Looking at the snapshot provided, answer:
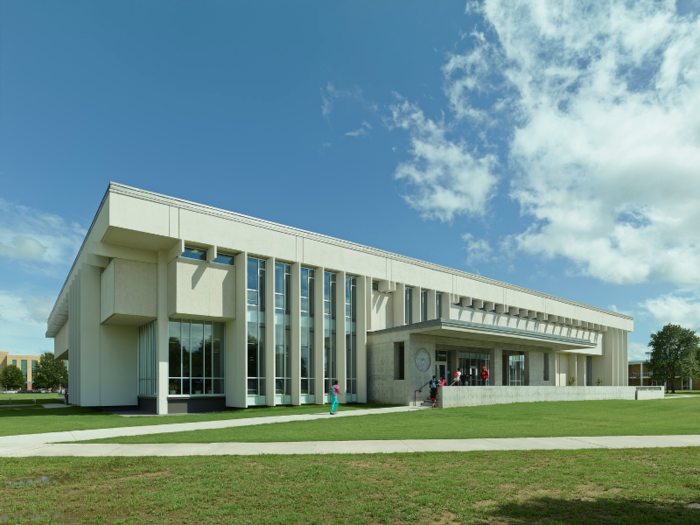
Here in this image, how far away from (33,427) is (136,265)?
10.8 metres

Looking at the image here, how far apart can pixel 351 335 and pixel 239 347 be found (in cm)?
818

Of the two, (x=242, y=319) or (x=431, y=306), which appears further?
(x=431, y=306)

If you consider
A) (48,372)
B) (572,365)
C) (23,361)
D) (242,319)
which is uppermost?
(242,319)

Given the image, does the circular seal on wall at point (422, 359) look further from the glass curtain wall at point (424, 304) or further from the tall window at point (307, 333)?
the glass curtain wall at point (424, 304)

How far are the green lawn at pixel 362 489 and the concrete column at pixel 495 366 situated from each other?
83.0 feet

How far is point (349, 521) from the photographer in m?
7.05

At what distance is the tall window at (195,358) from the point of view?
28.8 meters

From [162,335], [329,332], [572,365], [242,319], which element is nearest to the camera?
[162,335]

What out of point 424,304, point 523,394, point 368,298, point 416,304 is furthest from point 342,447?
point 424,304

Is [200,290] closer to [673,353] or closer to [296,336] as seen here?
[296,336]

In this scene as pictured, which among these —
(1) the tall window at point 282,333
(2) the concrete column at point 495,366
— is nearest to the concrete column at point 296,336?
(1) the tall window at point 282,333

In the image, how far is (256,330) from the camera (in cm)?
2986

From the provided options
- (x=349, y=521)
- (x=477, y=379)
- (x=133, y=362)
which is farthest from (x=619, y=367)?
(x=349, y=521)

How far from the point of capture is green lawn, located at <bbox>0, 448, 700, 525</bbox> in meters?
7.30
